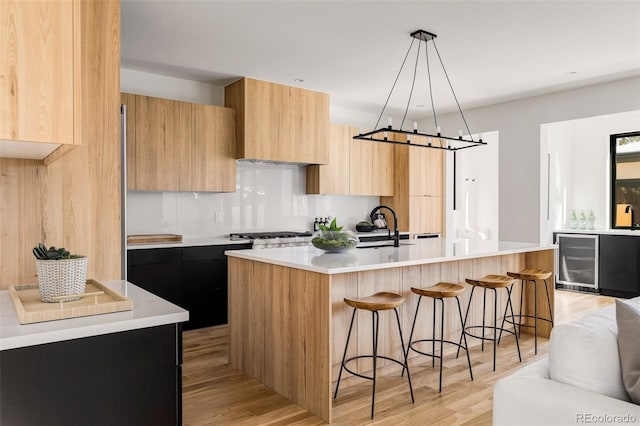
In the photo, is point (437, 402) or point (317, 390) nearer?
point (317, 390)

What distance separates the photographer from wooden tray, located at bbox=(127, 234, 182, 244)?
4.42 metres

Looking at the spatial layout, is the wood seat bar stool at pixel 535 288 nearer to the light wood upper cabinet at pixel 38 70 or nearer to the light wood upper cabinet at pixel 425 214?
the light wood upper cabinet at pixel 425 214

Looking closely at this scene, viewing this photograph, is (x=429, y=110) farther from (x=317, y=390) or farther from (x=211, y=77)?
(x=317, y=390)

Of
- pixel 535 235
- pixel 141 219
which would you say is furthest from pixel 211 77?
pixel 535 235

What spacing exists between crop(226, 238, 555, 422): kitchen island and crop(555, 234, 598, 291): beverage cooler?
3.19 m

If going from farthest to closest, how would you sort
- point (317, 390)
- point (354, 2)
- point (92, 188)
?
1. point (354, 2)
2. point (317, 390)
3. point (92, 188)

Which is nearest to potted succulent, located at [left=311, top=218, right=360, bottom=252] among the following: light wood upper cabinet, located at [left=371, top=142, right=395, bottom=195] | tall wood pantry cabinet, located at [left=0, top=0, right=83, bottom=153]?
tall wood pantry cabinet, located at [left=0, top=0, right=83, bottom=153]

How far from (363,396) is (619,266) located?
4886 millimetres

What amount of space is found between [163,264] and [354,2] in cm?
282

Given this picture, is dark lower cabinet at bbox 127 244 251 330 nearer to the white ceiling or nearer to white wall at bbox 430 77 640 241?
the white ceiling

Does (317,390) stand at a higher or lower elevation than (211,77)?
lower

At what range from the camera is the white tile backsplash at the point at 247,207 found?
4809 millimetres

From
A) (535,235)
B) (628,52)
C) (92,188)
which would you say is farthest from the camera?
(535,235)

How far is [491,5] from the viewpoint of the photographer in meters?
3.21
